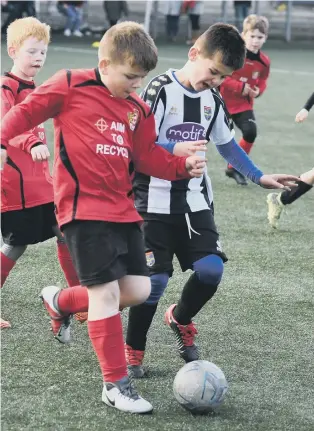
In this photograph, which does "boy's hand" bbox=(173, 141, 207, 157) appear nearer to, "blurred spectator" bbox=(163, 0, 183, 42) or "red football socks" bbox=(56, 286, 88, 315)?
"red football socks" bbox=(56, 286, 88, 315)

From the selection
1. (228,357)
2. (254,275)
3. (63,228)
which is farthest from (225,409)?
(254,275)

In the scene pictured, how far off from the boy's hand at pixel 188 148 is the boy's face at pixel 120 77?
34cm

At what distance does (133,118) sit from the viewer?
4.09m

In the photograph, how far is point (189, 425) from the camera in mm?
3877

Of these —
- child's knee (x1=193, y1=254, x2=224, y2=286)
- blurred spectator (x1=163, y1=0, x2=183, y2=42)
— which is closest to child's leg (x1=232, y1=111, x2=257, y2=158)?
child's knee (x1=193, y1=254, x2=224, y2=286)

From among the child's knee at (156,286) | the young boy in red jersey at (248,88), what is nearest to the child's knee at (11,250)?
the child's knee at (156,286)

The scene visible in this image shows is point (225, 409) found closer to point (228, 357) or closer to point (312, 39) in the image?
point (228, 357)

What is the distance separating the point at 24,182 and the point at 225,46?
1293 mm

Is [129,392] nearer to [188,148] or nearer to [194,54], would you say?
[188,148]

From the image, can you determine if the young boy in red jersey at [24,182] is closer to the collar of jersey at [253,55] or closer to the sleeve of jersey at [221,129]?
the sleeve of jersey at [221,129]

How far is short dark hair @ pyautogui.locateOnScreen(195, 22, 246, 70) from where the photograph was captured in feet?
14.3

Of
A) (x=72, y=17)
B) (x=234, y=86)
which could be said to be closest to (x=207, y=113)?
(x=234, y=86)

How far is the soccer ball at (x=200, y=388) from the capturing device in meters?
3.97

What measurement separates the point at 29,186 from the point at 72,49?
Answer: 1551 centimetres
